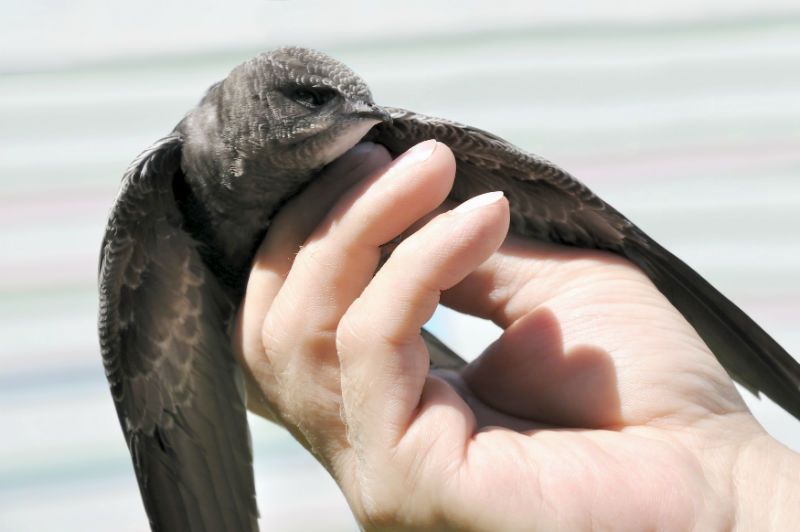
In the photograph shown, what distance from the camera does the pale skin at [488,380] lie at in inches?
53.2

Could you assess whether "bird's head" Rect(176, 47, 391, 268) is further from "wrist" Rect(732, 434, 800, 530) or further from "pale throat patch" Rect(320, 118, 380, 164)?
"wrist" Rect(732, 434, 800, 530)

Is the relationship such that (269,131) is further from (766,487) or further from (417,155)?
(766,487)

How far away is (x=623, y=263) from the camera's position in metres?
1.87

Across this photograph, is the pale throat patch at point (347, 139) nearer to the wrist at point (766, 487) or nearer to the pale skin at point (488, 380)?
the pale skin at point (488, 380)

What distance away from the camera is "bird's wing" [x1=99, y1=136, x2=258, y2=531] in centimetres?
196

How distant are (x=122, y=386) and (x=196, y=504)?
1.34 ft

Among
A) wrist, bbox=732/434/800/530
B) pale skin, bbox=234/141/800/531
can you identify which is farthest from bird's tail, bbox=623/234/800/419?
wrist, bbox=732/434/800/530

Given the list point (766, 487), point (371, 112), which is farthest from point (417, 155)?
point (766, 487)

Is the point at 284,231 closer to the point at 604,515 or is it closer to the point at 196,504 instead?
the point at 196,504

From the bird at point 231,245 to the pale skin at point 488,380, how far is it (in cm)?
10

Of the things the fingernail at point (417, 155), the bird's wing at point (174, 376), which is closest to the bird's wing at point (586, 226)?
the fingernail at point (417, 155)

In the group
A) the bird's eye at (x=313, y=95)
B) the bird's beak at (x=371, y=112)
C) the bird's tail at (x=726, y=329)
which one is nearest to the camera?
the bird's beak at (x=371, y=112)

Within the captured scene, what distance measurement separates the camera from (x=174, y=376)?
2156mm

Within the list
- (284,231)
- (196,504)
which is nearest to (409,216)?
(284,231)
